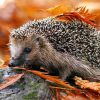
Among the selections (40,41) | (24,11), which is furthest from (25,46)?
(24,11)

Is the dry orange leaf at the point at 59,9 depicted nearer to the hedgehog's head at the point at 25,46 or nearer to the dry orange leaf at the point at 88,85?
the hedgehog's head at the point at 25,46

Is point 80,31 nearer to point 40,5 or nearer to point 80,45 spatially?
point 80,45

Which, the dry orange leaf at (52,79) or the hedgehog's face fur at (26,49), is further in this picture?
the hedgehog's face fur at (26,49)

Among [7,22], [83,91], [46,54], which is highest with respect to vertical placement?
[7,22]

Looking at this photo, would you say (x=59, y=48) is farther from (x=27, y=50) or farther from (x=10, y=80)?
(x=10, y=80)

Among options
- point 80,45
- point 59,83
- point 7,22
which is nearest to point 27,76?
point 59,83

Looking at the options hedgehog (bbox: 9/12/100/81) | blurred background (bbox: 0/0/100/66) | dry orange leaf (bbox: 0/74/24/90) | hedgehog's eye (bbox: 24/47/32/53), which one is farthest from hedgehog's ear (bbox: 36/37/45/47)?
blurred background (bbox: 0/0/100/66)

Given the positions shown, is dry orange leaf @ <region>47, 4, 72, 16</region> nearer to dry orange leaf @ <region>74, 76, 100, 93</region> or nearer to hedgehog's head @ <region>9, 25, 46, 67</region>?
hedgehog's head @ <region>9, 25, 46, 67</region>

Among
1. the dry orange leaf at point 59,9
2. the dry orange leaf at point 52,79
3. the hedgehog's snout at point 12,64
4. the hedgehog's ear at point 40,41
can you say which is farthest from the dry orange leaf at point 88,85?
the dry orange leaf at point 59,9
